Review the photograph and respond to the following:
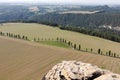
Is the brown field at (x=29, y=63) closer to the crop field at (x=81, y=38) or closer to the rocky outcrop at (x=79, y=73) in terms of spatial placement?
the rocky outcrop at (x=79, y=73)

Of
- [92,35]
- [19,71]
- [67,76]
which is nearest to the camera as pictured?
[67,76]

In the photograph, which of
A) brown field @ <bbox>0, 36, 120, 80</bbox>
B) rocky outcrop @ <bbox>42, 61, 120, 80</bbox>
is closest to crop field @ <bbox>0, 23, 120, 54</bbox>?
brown field @ <bbox>0, 36, 120, 80</bbox>

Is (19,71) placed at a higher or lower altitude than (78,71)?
lower

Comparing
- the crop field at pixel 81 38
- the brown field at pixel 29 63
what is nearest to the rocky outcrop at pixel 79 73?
the brown field at pixel 29 63

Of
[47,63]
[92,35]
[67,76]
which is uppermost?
[67,76]

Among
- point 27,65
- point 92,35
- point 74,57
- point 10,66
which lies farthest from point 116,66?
point 92,35

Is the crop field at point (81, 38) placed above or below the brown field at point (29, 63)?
below

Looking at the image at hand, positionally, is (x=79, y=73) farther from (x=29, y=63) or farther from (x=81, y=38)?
(x=81, y=38)

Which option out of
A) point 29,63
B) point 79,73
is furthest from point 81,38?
point 79,73

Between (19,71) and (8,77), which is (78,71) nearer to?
(8,77)
